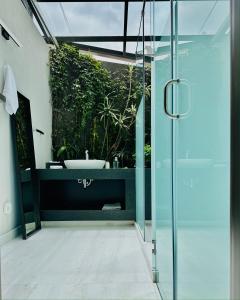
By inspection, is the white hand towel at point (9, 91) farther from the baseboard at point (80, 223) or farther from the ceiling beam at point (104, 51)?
the ceiling beam at point (104, 51)

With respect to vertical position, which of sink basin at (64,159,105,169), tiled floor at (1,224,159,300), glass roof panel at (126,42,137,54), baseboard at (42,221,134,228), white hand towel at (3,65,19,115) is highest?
glass roof panel at (126,42,137,54)

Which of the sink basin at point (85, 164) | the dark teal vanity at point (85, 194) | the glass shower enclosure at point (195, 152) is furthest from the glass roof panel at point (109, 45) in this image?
the glass shower enclosure at point (195, 152)

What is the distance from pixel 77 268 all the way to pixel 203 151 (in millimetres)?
1827

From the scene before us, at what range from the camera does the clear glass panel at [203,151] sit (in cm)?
86

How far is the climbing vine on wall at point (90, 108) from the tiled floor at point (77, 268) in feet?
5.32

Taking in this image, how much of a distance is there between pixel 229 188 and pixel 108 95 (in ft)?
15.0

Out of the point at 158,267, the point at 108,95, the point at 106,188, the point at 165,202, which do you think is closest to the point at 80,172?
the point at 106,188

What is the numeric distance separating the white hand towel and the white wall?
6 cm

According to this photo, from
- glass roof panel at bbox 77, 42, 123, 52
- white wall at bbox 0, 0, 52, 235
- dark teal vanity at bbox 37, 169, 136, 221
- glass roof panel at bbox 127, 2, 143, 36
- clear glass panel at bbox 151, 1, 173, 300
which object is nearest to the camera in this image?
clear glass panel at bbox 151, 1, 173, 300

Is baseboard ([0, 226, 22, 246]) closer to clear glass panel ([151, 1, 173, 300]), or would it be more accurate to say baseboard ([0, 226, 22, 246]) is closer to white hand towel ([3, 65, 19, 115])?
white hand towel ([3, 65, 19, 115])

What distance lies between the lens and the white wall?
3482 mm

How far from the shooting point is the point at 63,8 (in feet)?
14.0

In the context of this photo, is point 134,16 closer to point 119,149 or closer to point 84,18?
point 84,18

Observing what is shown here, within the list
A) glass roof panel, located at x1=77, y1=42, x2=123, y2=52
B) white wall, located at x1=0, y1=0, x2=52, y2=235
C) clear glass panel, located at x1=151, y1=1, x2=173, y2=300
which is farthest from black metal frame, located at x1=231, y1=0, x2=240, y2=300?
glass roof panel, located at x1=77, y1=42, x2=123, y2=52
